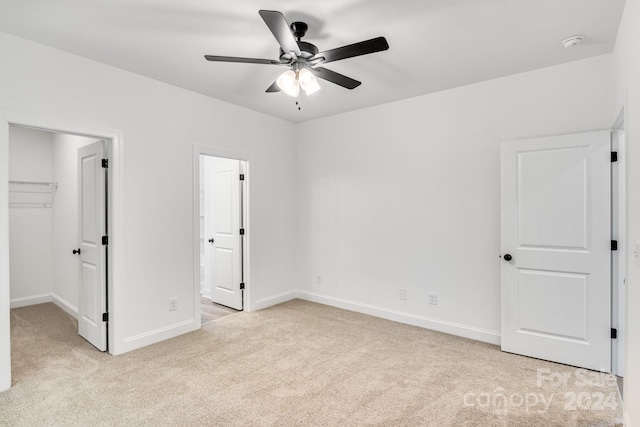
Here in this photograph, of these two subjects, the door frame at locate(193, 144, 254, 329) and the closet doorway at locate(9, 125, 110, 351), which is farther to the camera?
the closet doorway at locate(9, 125, 110, 351)

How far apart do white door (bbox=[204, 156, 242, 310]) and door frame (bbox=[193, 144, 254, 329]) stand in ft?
0.30

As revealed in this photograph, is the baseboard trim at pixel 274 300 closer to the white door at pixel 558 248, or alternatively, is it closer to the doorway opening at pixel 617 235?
the white door at pixel 558 248

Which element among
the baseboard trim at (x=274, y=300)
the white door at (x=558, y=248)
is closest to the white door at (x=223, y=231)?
the baseboard trim at (x=274, y=300)

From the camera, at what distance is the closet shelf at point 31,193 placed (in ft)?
15.6

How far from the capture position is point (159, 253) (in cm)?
357

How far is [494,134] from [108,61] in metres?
3.69

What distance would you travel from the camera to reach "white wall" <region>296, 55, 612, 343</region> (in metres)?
3.24

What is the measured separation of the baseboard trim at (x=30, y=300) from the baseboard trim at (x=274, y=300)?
3081mm

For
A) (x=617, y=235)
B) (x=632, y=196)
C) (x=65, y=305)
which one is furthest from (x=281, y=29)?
(x=65, y=305)

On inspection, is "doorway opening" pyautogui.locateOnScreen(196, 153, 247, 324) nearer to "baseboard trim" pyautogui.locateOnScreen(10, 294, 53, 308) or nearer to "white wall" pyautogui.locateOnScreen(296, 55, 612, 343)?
"white wall" pyautogui.locateOnScreen(296, 55, 612, 343)

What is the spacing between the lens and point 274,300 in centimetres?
485

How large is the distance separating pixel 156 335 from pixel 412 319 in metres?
2.78

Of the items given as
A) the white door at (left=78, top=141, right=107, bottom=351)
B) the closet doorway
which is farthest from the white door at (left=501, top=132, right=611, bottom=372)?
the closet doorway

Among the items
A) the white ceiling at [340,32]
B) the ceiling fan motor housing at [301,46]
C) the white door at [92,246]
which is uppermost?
the white ceiling at [340,32]
